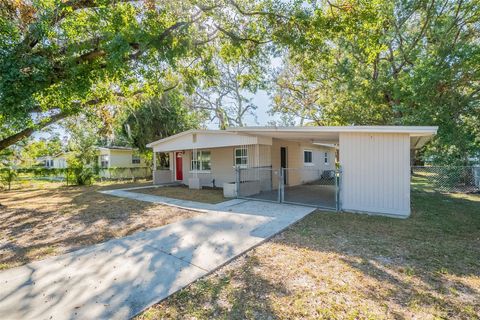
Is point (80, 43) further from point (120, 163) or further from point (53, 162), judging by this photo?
point (53, 162)

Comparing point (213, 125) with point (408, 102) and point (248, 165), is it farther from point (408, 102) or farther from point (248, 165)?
point (408, 102)

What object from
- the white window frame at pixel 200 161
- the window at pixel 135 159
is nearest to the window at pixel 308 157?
the white window frame at pixel 200 161

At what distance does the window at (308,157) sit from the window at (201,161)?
6371 millimetres

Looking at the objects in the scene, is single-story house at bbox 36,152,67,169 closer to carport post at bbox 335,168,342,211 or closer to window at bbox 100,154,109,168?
window at bbox 100,154,109,168

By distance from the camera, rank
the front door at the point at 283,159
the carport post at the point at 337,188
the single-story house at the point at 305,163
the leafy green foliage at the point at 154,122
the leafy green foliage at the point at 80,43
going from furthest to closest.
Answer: the leafy green foliage at the point at 154,122
the front door at the point at 283,159
the carport post at the point at 337,188
the single-story house at the point at 305,163
the leafy green foliage at the point at 80,43

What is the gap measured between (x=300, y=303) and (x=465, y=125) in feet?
51.4

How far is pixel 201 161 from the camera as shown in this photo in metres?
15.4

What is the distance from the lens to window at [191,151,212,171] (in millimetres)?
15039

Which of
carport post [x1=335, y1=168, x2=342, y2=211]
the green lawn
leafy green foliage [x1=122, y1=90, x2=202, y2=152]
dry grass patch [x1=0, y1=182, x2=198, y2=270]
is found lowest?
the green lawn

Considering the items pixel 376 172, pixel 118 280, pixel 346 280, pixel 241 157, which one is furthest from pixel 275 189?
pixel 118 280

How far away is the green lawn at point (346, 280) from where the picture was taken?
115 inches

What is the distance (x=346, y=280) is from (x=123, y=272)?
11.1 feet

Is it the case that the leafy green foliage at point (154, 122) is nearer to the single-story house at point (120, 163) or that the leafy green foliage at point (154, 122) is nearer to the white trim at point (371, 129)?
the single-story house at point (120, 163)

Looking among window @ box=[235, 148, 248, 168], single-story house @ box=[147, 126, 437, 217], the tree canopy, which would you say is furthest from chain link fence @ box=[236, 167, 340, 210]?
the tree canopy
